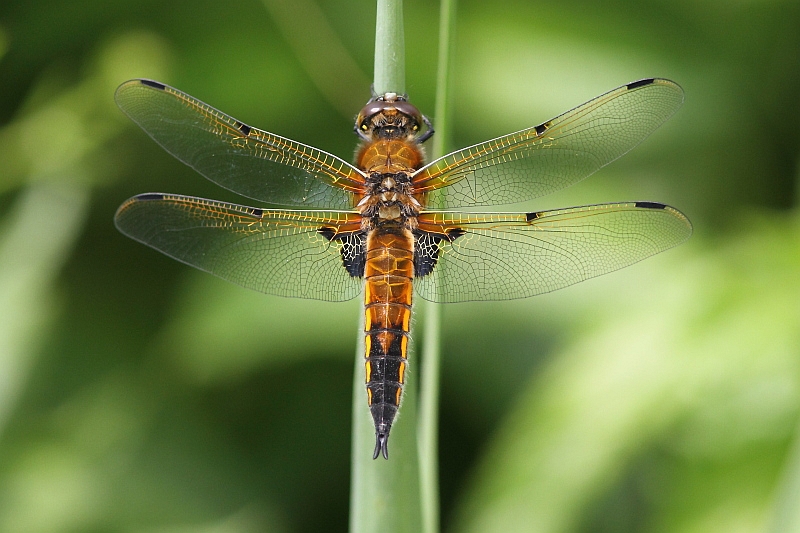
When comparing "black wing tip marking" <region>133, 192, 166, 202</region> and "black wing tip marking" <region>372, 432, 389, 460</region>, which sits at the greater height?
"black wing tip marking" <region>133, 192, 166, 202</region>

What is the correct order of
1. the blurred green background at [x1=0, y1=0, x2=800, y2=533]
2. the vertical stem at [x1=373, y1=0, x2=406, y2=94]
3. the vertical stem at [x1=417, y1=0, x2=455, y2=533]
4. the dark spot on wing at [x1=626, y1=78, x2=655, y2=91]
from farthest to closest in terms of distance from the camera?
the blurred green background at [x1=0, y1=0, x2=800, y2=533]
the dark spot on wing at [x1=626, y1=78, x2=655, y2=91]
the vertical stem at [x1=417, y1=0, x2=455, y2=533]
the vertical stem at [x1=373, y1=0, x2=406, y2=94]

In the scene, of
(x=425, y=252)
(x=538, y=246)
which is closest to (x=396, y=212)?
(x=425, y=252)

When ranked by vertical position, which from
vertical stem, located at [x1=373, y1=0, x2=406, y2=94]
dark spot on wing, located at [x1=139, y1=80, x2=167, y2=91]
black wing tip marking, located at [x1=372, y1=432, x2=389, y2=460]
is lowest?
black wing tip marking, located at [x1=372, y1=432, x2=389, y2=460]

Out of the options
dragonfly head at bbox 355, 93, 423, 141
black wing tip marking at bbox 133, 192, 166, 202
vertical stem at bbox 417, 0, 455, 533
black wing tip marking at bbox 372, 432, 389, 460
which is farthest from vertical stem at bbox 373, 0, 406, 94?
black wing tip marking at bbox 133, 192, 166, 202

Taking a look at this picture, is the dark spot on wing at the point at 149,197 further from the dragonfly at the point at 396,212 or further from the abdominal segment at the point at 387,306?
the abdominal segment at the point at 387,306

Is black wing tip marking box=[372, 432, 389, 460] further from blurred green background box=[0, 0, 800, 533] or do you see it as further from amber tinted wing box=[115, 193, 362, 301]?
blurred green background box=[0, 0, 800, 533]

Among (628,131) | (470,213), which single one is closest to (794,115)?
(628,131)

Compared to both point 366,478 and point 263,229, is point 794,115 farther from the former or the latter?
point 366,478

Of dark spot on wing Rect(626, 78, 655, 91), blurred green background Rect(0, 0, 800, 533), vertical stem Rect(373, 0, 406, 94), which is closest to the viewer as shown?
vertical stem Rect(373, 0, 406, 94)
